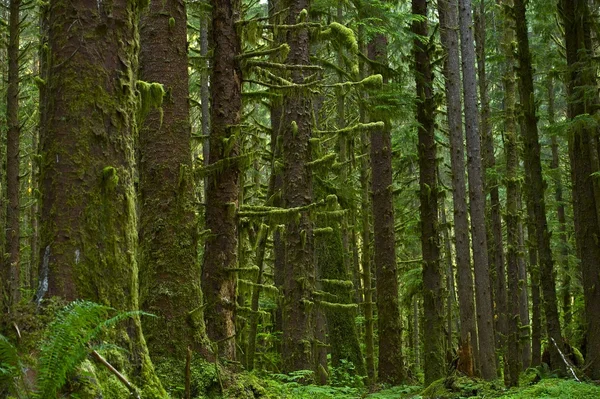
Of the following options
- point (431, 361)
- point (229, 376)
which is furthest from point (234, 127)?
point (431, 361)

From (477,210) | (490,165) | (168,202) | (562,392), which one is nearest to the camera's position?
(168,202)

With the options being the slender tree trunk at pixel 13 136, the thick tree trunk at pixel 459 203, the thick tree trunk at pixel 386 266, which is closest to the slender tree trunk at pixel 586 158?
the thick tree trunk at pixel 459 203

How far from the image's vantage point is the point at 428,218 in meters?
14.2

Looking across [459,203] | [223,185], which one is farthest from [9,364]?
[459,203]

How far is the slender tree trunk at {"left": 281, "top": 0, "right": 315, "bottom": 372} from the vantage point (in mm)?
10578

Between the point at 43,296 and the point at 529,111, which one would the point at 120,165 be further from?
the point at 529,111

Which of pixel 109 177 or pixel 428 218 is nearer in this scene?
pixel 109 177

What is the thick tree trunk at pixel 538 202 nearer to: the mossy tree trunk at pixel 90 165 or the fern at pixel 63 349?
the mossy tree trunk at pixel 90 165

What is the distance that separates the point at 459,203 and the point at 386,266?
7.36 feet

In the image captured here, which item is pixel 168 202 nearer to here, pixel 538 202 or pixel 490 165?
pixel 538 202

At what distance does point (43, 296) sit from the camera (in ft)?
13.8

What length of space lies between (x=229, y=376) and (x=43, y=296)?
97.8 inches

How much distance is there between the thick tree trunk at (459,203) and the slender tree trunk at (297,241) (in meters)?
4.67

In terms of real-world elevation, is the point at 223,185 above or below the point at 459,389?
above
